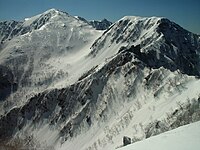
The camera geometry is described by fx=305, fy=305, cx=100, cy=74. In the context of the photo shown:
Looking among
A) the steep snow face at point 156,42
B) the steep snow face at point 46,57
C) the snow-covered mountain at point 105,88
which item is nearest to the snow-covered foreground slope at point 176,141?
the snow-covered mountain at point 105,88

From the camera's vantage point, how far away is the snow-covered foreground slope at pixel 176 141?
44.7 feet

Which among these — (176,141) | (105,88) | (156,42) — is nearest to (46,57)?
(156,42)

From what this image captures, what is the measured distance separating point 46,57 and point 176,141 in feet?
493

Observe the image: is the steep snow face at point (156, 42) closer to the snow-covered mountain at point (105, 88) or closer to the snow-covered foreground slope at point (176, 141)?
the snow-covered mountain at point (105, 88)

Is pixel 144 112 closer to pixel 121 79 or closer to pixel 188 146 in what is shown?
pixel 121 79

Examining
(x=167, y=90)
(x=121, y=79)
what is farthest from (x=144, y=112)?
(x=121, y=79)

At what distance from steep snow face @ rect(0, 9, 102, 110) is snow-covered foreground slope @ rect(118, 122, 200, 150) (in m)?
99.1

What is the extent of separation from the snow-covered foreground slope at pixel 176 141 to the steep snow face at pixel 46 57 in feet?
325

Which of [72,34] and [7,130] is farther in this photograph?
[72,34]

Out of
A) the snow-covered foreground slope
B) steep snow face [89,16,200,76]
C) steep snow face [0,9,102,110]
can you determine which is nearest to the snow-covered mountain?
steep snow face [89,16,200,76]

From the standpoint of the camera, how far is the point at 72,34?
609 ft

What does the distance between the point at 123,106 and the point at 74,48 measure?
10876 centimetres

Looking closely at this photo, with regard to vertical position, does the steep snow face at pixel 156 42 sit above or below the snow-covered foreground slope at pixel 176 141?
above

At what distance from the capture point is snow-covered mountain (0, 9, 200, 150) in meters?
45.1
